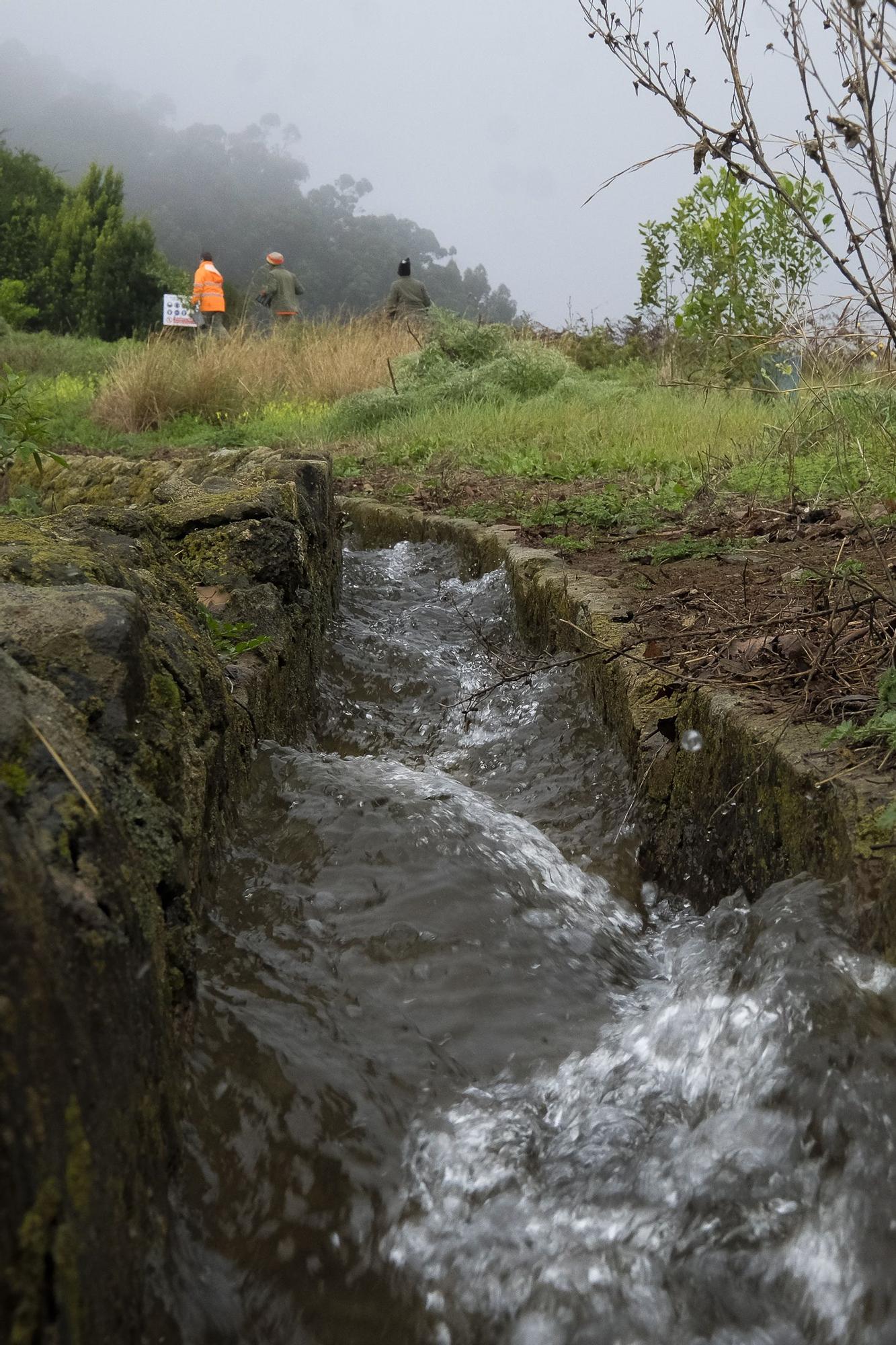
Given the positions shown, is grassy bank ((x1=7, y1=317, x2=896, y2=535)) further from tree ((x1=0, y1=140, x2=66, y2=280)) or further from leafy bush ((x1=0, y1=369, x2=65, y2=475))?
tree ((x1=0, y1=140, x2=66, y2=280))

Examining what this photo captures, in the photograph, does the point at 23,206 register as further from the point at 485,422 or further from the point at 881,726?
the point at 881,726

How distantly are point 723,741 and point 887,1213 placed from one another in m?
1.21

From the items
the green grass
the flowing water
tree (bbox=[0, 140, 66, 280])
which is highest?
tree (bbox=[0, 140, 66, 280])

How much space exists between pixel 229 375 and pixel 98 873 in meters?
11.7

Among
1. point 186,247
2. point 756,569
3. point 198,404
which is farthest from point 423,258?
point 756,569

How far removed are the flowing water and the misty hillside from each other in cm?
1490

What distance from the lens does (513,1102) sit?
1775 millimetres

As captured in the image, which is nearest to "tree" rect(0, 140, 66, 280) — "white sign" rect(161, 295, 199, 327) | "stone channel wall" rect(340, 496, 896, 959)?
"white sign" rect(161, 295, 199, 327)

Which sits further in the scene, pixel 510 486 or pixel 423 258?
pixel 423 258

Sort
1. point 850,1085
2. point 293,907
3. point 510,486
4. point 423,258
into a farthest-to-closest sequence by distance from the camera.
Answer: point 423,258
point 510,486
point 293,907
point 850,1085

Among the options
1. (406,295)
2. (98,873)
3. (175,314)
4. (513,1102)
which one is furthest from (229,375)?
(98,873)

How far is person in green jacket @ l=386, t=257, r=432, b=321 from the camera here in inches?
648

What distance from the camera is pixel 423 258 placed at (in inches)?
3588

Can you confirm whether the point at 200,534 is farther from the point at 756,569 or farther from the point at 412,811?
the point at 756,569
